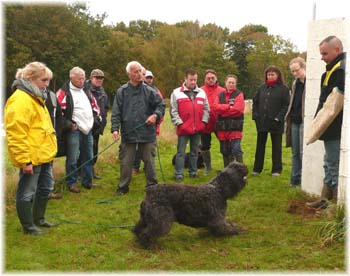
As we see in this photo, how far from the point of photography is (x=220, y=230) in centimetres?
507

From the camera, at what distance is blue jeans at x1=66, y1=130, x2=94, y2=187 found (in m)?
7.41

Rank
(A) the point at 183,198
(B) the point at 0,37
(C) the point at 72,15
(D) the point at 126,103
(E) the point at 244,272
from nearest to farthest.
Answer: (E) the point at 244,272 < (A) the point at 183,198 < (B) the point at 0,37 < (D) the point at 126,103 < (C) the point at 72,15

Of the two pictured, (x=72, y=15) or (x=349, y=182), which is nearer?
(x=349, y=182)

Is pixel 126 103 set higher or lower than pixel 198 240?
higher

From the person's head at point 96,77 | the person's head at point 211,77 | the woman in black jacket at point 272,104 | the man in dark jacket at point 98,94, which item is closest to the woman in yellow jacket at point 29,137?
the man in dark jacket at point 98,94

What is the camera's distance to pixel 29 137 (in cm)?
495

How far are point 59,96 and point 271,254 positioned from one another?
4.58m

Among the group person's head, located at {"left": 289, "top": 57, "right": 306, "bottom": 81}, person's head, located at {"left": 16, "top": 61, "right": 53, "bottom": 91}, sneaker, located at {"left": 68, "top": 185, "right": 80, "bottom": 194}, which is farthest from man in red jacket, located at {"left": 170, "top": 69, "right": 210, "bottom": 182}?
person's head, located at {"left": 16, "top": 61, "right": 53, "bottom": 91}

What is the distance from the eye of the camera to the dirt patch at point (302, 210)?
589 centimetres

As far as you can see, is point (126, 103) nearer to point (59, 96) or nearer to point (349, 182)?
point (59, 96)

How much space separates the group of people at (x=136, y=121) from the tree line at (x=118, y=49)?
97.2 ft

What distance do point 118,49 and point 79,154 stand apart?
4070 cm

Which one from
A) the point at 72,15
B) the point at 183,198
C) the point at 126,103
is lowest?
the point at 183,198

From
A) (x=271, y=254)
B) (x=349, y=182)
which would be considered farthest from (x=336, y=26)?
(x=271, y=254)
